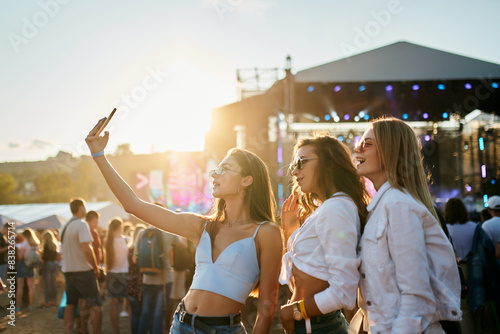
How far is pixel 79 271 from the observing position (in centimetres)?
545

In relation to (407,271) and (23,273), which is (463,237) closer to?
(407,271)

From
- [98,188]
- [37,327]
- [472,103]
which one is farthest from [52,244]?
[98,188]

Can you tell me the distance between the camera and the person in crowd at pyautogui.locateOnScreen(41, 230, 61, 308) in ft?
29.7

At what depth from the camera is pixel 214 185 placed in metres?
2.33

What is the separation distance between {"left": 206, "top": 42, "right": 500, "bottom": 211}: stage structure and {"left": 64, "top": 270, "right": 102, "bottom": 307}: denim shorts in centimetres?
426

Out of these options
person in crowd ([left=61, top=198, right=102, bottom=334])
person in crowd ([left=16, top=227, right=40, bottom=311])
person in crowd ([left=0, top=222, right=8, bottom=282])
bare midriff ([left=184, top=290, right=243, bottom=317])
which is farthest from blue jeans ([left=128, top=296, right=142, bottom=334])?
person in crowd ([left=16, top=227, right=40, bottom=311])

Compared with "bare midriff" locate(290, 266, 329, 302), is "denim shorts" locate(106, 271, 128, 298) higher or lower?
lower

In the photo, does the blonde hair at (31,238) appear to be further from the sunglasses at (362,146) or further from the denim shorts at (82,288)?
the sunglasses at (362,146)

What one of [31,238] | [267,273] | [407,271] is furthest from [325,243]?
[31,238]

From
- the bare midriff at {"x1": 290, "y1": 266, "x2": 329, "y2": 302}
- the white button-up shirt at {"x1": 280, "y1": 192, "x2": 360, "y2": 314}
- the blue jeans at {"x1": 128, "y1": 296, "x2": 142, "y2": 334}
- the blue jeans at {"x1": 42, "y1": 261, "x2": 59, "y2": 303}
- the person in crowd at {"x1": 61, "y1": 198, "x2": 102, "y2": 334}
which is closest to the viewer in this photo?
the white button-up shirt at {"x1": 280, "y1": 192, "x2": 360, "y2": 314}

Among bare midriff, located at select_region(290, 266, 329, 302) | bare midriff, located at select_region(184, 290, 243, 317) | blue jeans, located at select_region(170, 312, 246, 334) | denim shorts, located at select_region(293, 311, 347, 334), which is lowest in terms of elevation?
blue jeans, located at select_region(170, 312, 246, 334)

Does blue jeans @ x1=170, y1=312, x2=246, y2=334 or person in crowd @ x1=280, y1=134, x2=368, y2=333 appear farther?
blue jeans @ x1=170, y1=312, x2=246, y2=334

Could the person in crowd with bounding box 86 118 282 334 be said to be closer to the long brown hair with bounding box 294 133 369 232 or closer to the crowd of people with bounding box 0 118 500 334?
the crowd of people with bounding box 0 118 500 334

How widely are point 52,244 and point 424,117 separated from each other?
1406cm
